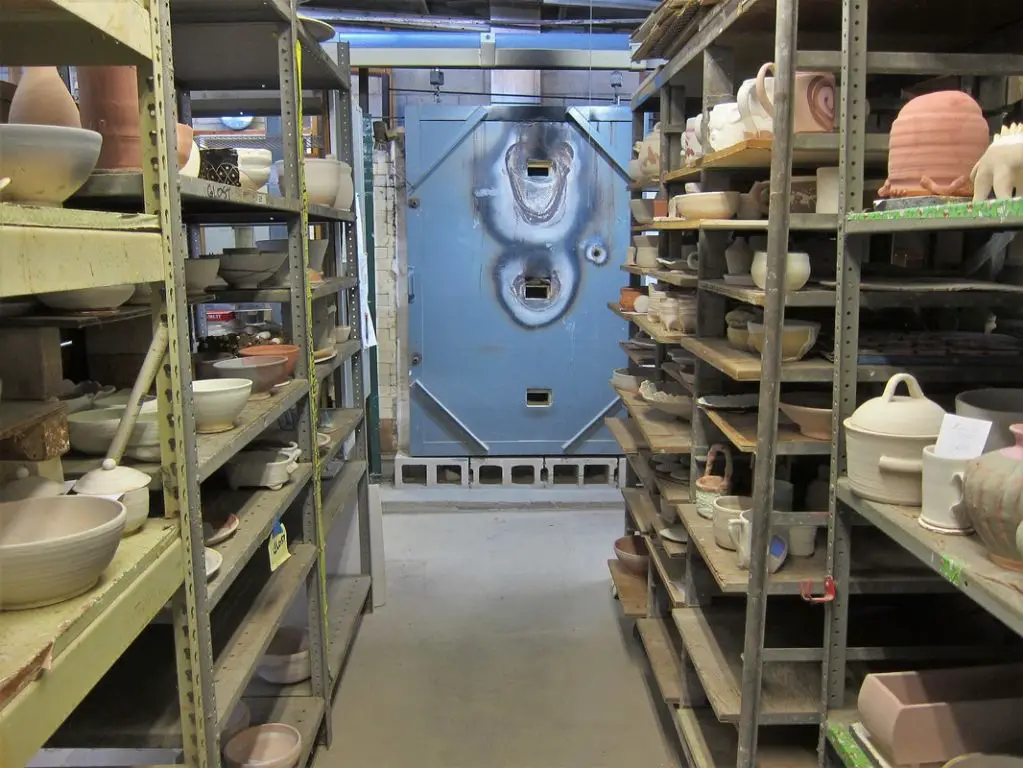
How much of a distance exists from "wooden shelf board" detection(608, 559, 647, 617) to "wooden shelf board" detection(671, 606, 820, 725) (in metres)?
0.60

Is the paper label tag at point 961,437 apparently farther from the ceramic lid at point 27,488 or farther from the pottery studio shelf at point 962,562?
the ceramic lid at point 27,488

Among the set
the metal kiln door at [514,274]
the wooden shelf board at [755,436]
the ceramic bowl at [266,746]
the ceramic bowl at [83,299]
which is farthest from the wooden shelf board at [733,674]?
the metal kiln door at [514,274]

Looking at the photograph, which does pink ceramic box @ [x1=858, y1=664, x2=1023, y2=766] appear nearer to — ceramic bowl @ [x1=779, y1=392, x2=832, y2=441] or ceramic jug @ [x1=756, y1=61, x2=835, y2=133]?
ceramic bowl @ [x1=779, y1=392, x2=832, y2=441]

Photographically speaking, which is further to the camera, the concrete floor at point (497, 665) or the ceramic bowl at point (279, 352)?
the concrete floor at point (497, 665)

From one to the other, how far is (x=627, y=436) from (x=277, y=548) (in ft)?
5.55

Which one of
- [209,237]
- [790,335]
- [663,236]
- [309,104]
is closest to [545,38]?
[309,104]

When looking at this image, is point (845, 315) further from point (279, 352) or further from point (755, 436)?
point (279, 352)

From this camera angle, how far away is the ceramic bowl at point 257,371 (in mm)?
2252

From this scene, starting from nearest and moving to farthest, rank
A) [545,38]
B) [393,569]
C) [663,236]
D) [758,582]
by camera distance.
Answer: [758,582], [663,236], [393,569], [545,38]

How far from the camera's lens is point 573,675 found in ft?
10.2

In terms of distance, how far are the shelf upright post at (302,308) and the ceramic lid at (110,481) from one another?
1123 millimetres

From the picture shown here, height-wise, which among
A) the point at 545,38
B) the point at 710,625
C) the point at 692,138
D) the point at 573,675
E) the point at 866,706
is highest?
the point at 545,38

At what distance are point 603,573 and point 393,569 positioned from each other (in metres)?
1.01

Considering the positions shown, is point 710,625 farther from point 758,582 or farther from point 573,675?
point 573,675
